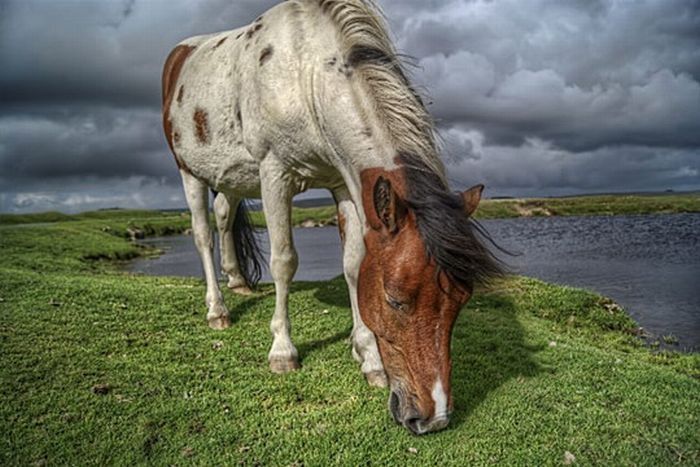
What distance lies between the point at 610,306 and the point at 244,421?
9107 millimetres

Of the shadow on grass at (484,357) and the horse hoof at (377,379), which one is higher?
the horse hoof at (377,379)

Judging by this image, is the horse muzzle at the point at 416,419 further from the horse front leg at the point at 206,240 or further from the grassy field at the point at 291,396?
the horse front leg at the point at 206,240

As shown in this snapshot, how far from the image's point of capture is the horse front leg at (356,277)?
517cm

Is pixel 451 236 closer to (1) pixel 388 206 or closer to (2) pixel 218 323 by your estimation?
(1) pixel 388 206

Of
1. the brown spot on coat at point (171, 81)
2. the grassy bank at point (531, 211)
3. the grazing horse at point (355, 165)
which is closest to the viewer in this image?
the grazing horse at point (355, 165)

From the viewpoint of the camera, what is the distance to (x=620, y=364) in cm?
614

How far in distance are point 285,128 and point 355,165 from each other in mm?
1111

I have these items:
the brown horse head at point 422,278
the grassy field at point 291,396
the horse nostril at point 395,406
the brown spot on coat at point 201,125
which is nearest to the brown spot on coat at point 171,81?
the brown spot on coat at point 201,125

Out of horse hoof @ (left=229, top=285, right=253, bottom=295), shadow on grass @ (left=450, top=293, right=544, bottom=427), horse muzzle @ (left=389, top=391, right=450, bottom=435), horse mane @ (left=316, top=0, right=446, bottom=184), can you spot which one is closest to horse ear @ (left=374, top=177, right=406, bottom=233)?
horse mane @ (left=316, top=0, right=446, bottom=184)

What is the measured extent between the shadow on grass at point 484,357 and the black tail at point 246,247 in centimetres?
409

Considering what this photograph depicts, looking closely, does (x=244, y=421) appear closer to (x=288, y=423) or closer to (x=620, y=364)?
(x=288, y=423)

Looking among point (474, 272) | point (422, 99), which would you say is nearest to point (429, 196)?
point (474, 272)

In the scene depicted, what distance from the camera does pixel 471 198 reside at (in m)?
3.88

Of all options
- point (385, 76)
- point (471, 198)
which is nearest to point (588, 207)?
point (385, 76)
